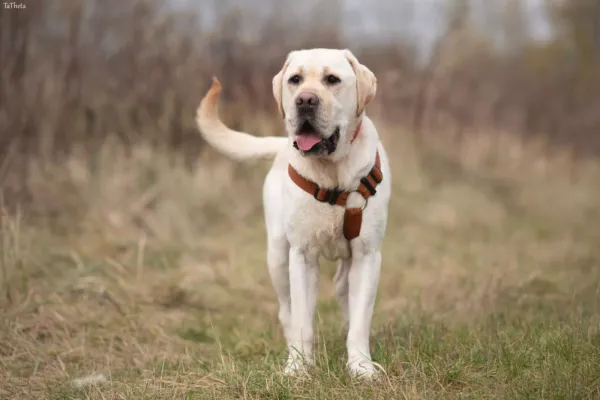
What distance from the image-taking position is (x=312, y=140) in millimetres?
3426

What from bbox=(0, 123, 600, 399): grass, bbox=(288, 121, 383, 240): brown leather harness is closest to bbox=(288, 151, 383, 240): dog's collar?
bbox=(288, 121, 383, 240): brown leather harness

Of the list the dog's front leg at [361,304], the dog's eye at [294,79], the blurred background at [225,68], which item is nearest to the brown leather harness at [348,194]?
the dog's front leg at [361,304]

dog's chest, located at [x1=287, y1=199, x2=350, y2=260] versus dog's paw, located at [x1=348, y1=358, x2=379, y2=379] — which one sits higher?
dog's chest, located at [x1=287, y1=199, x2=350, y2=260]

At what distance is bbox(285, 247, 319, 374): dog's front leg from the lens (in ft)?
11.9

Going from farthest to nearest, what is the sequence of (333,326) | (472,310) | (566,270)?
(566,270) → (472,310) → (333,326)

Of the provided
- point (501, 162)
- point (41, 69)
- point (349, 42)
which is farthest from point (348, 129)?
point (501, 162)

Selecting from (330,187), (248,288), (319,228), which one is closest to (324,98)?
(330,187)

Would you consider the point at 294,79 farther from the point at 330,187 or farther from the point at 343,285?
the point at 343,285

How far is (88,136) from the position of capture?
23.7 feet

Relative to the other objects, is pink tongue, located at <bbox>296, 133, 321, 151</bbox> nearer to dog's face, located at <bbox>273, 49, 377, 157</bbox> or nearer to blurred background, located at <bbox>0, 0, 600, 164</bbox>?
dog's face, located at <bbox>273, 49, 377, 157</bbox>

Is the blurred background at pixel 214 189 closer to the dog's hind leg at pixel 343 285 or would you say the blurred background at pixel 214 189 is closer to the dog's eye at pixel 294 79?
the dog's hind leg at pixel 343 285

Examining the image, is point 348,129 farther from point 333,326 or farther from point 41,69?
point 41,69

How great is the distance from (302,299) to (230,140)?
1090 mm

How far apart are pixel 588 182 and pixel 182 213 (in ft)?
21.0
